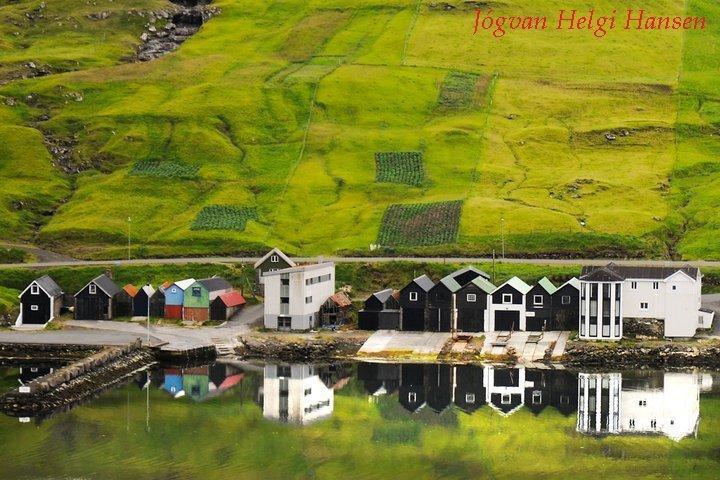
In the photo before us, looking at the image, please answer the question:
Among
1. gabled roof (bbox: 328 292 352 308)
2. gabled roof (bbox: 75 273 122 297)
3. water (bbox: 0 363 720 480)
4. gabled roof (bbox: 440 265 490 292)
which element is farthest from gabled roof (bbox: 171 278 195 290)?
gabled roof (bbox: 440 265 490 292)

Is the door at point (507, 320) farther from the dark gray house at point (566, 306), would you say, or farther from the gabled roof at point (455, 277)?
the gabled roof at point (455, 277)

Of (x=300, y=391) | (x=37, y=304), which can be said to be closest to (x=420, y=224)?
(x=37, y=304)

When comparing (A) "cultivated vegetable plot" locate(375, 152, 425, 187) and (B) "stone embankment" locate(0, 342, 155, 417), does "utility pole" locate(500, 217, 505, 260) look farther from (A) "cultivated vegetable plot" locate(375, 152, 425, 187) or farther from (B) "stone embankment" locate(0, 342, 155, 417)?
(B) "stone embankment" locate(0, 342, 155, 417)

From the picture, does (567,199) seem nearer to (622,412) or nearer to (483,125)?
(483,125)

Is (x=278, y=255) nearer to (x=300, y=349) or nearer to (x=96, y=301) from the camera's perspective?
(x=300, y=349)

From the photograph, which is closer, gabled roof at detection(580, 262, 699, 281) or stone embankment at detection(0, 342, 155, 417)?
stone embankment at detection(0, 342, 155, 417)

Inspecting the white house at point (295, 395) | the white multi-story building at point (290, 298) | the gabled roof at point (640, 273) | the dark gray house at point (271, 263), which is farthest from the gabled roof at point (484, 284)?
the dark gray house at point (271, 263)
